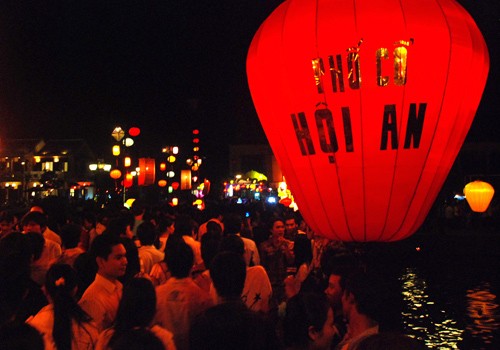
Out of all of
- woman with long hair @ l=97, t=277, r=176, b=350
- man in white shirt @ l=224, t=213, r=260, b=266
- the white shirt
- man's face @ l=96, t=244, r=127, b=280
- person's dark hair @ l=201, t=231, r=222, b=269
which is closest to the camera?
woman with long hair @ l=97, t=277, r=176, b=350

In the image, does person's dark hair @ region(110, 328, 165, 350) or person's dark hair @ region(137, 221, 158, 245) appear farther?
person's dark hair @ region(137, 221, 158, 245)

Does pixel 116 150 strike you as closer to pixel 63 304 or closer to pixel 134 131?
pixel 134 131

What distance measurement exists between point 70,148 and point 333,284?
198 ft

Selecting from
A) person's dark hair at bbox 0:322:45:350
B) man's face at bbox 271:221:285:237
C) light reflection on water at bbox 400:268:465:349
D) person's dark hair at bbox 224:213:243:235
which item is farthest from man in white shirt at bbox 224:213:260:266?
person's dark hair at bbox 0:322:45:350

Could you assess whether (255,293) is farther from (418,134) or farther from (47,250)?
(47,250)

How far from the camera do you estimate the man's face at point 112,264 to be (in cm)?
436

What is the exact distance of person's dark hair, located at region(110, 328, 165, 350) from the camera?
2766 mm

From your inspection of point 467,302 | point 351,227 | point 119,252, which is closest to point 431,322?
point 467,302

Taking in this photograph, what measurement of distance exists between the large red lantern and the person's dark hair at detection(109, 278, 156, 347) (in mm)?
3251

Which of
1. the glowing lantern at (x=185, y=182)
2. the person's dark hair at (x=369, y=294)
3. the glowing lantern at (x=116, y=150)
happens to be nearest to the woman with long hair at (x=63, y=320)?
the person's dark hair at (x=369, y=294)

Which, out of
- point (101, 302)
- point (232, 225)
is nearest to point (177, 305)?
point (101, 302)

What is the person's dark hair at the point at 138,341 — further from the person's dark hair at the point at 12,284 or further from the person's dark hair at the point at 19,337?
the person's dark hair at the point at 12,284

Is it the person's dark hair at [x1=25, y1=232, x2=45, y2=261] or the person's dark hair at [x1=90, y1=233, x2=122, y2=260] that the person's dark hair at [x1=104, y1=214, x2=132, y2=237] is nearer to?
the person's dark hair at [x1=25, y1=232, x2=45, y2=261]

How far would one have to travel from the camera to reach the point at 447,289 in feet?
45.4
